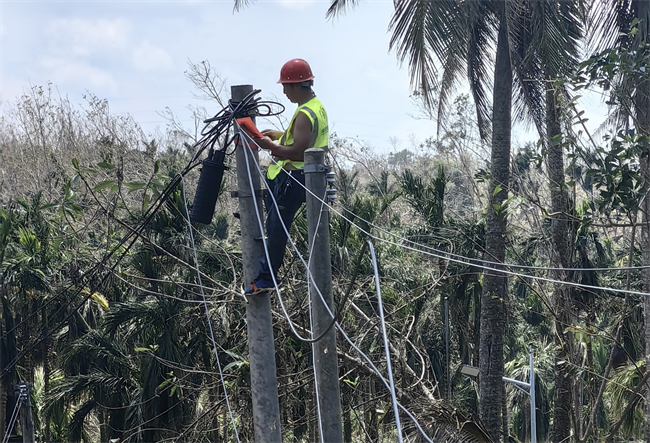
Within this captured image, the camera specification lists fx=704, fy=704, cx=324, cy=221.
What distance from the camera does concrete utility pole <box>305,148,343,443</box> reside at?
14.2ft

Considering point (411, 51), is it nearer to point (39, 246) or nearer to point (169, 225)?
point (169, 225)

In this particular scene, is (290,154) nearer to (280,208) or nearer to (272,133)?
(280,208)

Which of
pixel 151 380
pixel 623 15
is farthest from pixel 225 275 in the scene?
pixel 623 15

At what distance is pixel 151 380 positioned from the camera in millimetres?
12070

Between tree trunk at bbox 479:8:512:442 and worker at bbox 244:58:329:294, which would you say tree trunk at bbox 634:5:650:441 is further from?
worker at bbox 244:58:329:294

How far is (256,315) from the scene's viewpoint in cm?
507

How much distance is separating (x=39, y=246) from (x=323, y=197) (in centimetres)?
1257

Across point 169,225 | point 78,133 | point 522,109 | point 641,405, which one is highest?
point 78,133

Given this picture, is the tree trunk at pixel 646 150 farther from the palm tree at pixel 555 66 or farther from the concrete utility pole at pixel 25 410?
the concrete utility pole at pixel 25 410

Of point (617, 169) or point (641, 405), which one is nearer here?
point (617, 169)

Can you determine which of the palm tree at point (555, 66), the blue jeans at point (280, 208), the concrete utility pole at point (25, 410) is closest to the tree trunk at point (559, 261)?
the palm tree at point (555, 66)

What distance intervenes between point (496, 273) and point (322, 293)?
8.49m

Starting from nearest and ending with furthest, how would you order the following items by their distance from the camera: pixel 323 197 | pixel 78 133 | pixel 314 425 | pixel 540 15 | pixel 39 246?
pixel 323 197 < pixel 314 425 < pixel 540 15 < pixel 39 246 < pixel 78 133

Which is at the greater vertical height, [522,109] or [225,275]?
[522,109]
